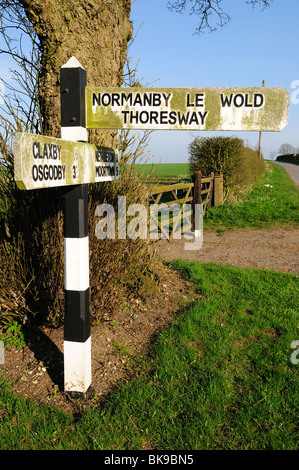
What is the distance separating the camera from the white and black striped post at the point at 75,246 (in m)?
2.59

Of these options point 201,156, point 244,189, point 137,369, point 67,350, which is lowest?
point 137,369

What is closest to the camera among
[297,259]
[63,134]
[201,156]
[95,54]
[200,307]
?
[63,134]

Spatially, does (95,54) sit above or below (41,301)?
above

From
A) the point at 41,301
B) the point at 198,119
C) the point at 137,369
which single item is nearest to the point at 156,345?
the point at 137,369

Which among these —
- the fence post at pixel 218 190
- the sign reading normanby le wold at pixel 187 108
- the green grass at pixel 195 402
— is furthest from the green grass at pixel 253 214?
the sign reading normanby le wold at pixel 187 108

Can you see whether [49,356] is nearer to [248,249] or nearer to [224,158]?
[248,249]

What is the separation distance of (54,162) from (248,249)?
6.49 metres

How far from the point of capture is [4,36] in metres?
3.63

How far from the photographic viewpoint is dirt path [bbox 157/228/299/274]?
693 cm

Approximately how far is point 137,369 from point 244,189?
12.6 meters

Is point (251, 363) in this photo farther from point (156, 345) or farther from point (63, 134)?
point (63, 134)

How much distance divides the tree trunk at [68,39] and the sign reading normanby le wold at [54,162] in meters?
1.17

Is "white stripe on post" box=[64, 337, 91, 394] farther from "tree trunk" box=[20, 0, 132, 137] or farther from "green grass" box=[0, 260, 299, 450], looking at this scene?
"tree trunk" box=[20, 0, 132, 137]

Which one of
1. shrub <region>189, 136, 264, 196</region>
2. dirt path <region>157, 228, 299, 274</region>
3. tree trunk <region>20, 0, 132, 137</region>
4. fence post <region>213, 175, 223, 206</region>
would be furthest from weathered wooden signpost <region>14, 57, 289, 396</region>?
shrub <region>189, 136, 264, 196</region>
